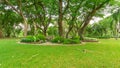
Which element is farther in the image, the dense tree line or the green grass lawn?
the dense tree line

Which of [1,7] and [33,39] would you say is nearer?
[33,39]

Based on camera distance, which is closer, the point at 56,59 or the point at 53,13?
the point at 56,59

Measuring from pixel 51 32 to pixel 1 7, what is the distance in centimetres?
1329

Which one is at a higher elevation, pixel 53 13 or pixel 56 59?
pixel 53 13

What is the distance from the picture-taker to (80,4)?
1772cm

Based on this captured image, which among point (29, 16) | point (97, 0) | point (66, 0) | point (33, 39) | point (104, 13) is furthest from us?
point (29, 16)

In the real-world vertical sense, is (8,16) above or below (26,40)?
above

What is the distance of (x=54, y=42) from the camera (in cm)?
1495

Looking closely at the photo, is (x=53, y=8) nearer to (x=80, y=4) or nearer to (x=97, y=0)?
(x=80, y=4)

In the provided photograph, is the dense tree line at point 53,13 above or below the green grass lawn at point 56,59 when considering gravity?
above

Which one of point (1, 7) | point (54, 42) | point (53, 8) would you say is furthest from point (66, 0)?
point (1, 7)

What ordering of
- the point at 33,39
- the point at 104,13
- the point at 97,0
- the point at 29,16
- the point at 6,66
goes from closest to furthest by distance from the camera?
1. the point at 6,66
2. the point at 33,39
3. the point at 97,0
4. the point at 104,13
5. the point at 29,16

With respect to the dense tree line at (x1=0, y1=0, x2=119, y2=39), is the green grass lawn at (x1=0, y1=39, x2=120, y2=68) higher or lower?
lower

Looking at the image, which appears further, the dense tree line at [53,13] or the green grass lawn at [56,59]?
the dense tree line at [53,13]
